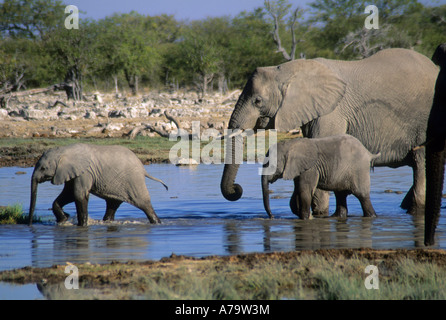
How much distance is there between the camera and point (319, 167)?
815cm

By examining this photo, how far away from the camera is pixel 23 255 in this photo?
609cm

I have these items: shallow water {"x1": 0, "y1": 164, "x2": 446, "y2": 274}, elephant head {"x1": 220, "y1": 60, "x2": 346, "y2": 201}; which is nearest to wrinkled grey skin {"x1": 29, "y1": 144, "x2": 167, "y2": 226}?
shallow water {"x1": 0, "y1": 164, "x2": 446, "y2": 274}

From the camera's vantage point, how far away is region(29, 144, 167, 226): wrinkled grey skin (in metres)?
7.88

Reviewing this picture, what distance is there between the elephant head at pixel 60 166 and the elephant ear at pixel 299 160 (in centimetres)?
221

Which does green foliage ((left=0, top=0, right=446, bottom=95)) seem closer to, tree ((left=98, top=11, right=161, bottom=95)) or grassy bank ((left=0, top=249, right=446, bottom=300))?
tree ((left=98, top=11, right=161, bottom=95))

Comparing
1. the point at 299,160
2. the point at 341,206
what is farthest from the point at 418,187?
the point at 299,160

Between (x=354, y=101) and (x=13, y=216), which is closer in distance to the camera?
(x=13, y=216)

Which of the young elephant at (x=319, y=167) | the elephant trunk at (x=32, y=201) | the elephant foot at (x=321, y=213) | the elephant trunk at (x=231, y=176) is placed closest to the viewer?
the elephant trunk at (x=32, y=201)

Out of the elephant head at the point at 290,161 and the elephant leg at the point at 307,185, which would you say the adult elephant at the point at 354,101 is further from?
the elephant leg at the point at 307,185

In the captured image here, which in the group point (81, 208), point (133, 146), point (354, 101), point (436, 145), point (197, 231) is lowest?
point (197, 231)

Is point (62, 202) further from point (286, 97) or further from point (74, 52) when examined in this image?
point (74, 52)

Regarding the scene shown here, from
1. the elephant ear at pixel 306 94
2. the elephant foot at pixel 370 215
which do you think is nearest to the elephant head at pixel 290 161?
the elephant ear at pixel 306 94

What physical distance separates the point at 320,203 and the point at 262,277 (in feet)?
13.3

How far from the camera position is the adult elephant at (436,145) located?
4.98m
